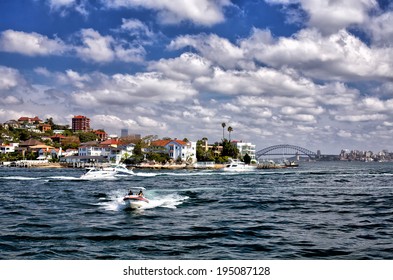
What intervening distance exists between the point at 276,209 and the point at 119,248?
466 inches

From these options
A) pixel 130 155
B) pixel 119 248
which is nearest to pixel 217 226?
pixel 119 248

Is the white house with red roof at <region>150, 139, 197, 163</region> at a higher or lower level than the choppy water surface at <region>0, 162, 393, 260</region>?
higher

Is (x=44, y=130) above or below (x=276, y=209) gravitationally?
above

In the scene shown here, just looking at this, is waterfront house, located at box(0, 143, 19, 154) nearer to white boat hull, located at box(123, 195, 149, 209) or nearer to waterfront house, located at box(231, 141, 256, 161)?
waterfront house, located at box(231, 141, 256, 161)

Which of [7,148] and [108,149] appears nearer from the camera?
[108,149]

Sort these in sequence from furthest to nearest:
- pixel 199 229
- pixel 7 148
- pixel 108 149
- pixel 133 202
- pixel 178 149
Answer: pixel 7 148 < pixel 178 149 < pixel 108 149 < pixel 133 202 < pixel 199 229

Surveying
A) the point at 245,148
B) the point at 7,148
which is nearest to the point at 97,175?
the point at 7,148

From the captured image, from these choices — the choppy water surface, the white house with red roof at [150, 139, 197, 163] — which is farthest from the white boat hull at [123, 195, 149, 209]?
the white house with red roof at [150, 139, 197, 163]

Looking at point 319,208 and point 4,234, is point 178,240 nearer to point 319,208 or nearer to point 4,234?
point 4,234

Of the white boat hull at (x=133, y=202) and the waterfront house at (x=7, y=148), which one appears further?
the waterfront house at (x=7, y=148)

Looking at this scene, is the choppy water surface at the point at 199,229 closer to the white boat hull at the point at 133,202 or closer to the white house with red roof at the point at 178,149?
the white boat hull at the point at 133,202

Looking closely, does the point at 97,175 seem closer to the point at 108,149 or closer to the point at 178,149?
the point at 108,149

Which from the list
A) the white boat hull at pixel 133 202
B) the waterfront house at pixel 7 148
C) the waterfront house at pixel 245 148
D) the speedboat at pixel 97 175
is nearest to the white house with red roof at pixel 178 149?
the waterfront house at pixel 245 148
